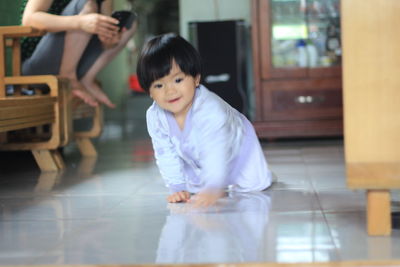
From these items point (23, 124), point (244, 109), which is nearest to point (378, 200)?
point (23, 124)

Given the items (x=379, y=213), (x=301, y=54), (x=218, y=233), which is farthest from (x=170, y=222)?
(x=301, y=54)

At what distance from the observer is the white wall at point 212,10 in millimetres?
4633

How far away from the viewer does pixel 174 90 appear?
183cm

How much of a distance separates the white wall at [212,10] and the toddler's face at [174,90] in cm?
286

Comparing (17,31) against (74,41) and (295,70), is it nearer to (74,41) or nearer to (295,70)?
(74,41)

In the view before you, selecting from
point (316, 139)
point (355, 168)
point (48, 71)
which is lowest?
point (316, 139)

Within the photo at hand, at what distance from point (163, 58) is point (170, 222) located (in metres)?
0.49

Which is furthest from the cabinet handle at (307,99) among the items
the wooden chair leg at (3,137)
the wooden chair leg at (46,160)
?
the wooden chair leg at (3,137)

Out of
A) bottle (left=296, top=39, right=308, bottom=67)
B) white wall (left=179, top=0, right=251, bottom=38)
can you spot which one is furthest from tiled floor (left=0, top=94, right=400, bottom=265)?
white wall (left=179, top=0, right=251, bottom=38)

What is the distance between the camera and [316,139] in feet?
12.8

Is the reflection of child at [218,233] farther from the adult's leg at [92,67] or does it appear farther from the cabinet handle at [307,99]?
the cabinet handle at [307,99]

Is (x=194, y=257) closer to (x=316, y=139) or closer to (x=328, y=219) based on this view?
(x=328, y=219)

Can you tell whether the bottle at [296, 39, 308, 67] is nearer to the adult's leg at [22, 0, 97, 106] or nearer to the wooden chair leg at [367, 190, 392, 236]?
the adult's leg at [22, 0, 97, 106]

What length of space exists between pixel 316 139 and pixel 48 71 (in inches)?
68.1
